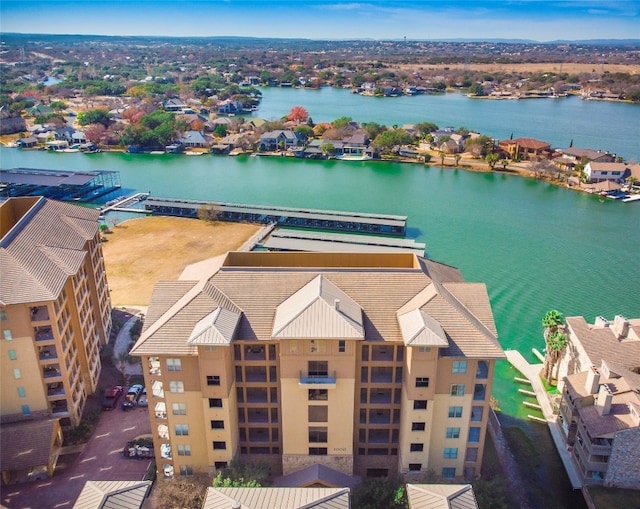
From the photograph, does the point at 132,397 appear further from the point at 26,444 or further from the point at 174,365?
the point at 174,365

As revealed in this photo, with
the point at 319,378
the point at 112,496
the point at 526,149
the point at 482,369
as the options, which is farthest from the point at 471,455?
the point at 526,149

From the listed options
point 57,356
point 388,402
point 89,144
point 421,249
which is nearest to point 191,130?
point 89,144

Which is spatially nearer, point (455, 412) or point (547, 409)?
point (455, 412)

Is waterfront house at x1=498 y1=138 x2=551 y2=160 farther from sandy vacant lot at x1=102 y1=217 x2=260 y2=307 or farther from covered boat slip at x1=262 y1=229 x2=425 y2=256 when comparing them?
sandy vacant lot at x1=102 y1=217 x2=260 y2=307

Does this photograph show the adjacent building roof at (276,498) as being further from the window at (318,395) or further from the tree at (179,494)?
the window at (318,395)

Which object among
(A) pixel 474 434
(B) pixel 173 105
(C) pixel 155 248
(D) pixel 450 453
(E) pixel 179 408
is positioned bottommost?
(C) pixel 155 248

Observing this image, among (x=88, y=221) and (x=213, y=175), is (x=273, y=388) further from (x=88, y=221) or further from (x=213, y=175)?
(x=213, y=175)

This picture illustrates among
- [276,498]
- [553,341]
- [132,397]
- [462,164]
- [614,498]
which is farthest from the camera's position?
[462,164]

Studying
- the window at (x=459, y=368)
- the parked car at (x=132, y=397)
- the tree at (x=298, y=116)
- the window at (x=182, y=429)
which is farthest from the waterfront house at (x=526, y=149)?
the window at (x=182, y=429)

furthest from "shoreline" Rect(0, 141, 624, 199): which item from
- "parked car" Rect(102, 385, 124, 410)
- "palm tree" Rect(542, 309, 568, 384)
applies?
"parked car" Rect(102, 385, 124, 410)
